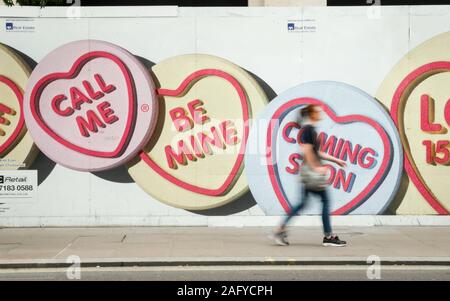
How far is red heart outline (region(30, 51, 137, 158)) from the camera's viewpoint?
12.7 m

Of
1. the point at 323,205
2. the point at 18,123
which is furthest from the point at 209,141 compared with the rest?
the point at 18,123

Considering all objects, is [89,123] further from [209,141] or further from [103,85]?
[209,141]

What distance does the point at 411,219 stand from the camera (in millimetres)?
12828

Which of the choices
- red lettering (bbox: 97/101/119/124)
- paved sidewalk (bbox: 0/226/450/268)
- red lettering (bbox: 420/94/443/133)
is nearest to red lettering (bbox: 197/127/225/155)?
paved sidewalk (bbox: 0/226/450/268)

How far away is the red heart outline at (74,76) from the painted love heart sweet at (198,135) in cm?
43

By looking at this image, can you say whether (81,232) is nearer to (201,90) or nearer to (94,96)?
(94,96)

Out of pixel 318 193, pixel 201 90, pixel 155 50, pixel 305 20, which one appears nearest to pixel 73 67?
pixel 155 50

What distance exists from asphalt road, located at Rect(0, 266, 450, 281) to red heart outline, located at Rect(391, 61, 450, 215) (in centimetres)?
383

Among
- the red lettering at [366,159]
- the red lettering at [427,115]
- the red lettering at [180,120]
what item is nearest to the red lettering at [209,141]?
the red lettering at [180,120]

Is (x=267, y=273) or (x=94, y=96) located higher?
(x=94, y=96)

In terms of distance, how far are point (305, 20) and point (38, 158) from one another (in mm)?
5517

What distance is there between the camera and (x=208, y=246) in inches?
416

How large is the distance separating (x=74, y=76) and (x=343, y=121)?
499cm

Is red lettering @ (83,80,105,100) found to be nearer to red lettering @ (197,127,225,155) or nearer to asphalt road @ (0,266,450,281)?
red lettering @ (197,127,225,155)
